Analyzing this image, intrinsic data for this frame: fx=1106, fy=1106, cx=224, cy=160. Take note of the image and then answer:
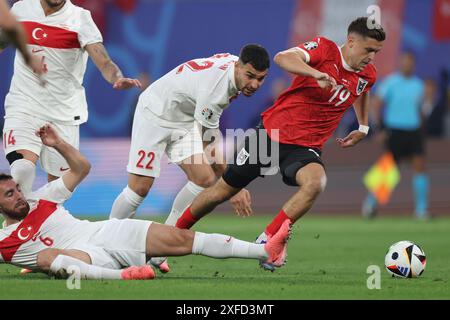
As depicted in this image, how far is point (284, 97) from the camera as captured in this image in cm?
1022

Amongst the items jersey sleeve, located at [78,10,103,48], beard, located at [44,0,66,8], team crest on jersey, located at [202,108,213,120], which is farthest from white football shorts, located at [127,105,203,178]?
beard, located at [44,0,66,8]

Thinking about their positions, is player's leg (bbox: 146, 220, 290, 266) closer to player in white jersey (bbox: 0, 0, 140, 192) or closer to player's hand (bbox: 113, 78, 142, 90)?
player's hand (bbox: 113, 78, 142, 90)

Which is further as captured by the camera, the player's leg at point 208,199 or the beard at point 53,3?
the beard at point 53,3

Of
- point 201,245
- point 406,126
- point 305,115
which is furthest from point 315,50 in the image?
point 406,126

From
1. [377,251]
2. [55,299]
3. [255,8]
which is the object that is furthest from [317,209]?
[55,299]

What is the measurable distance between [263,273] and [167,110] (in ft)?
6.25

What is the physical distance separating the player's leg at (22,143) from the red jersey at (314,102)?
2167mm

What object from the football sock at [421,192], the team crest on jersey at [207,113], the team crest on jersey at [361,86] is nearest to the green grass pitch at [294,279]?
the team crest on jersey at [207,113]

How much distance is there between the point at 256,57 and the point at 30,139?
2261 mm

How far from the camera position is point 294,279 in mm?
9461

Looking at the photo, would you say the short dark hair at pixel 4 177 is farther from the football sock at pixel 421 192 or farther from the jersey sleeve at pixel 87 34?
the football sock at pixel 421 192

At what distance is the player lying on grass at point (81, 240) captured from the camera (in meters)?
8.84

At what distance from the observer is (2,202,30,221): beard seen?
29.1ft

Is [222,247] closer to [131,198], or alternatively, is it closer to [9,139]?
[131,198]
